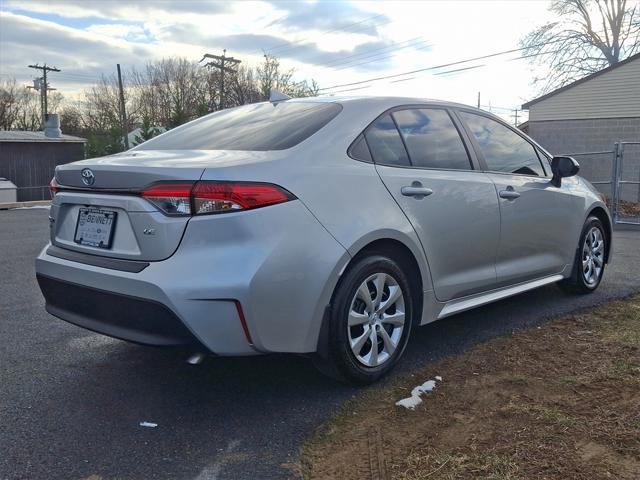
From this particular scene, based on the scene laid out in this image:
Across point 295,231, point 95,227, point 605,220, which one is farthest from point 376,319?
point 605,220

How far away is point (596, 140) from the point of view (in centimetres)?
2155

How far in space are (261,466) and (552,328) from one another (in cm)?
271

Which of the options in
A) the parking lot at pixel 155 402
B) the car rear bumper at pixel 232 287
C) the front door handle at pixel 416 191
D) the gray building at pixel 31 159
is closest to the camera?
the parking lot at pixel 155 402

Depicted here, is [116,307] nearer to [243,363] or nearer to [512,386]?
[243,363]

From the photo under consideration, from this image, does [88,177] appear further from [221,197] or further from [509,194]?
[509,194]

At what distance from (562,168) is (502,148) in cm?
65

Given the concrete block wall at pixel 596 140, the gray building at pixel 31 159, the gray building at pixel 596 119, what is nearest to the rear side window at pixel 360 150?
the concrete block wall at pixel 596 140

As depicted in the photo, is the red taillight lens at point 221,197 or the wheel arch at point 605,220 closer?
the red taillight lens at point 221,197

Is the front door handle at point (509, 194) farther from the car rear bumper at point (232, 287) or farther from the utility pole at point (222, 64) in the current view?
the utility pole at point (222, 64)

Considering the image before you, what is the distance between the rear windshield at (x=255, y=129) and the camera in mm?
3412

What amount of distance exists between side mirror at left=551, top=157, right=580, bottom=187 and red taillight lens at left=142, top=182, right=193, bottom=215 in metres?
3.21

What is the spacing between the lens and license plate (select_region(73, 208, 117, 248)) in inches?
123

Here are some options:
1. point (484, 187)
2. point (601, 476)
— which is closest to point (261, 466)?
point (601, 476)

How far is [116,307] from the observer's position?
9.90 ft
